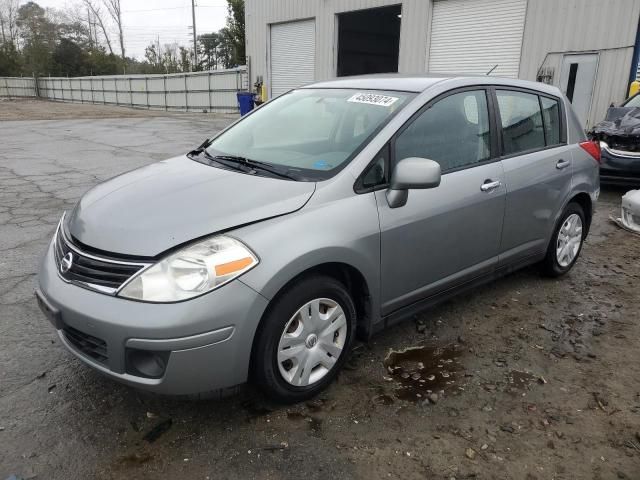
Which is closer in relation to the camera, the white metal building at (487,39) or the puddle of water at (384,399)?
the puddle of water at (384,399)

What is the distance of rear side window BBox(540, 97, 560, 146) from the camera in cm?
406

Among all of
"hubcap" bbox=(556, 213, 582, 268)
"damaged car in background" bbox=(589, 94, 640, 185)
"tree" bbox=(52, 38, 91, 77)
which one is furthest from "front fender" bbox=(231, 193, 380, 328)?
"tree" bbox=(52, 38, 91, 77)

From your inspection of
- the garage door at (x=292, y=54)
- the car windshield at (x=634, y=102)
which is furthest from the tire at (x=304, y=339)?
the garage door at (x=292, y=54)

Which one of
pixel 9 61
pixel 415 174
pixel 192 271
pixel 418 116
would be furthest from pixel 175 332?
pixel 9 61

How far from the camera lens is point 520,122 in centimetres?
380

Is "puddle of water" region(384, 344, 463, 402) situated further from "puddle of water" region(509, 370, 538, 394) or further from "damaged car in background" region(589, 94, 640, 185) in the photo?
"damaged car in background" region(589, 94, 640, 185)

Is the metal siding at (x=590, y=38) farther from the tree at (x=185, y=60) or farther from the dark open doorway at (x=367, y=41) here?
the tree at (x=185, y=60)

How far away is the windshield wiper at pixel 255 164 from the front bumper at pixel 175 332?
2.62ft

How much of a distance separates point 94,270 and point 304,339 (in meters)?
1.03

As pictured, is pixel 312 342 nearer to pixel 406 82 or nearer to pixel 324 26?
pixel 406 82

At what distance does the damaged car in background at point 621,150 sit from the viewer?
7266mm

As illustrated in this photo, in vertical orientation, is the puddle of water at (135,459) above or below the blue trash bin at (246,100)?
below

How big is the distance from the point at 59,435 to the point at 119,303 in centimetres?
77

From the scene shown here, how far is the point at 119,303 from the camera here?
2189 mm
